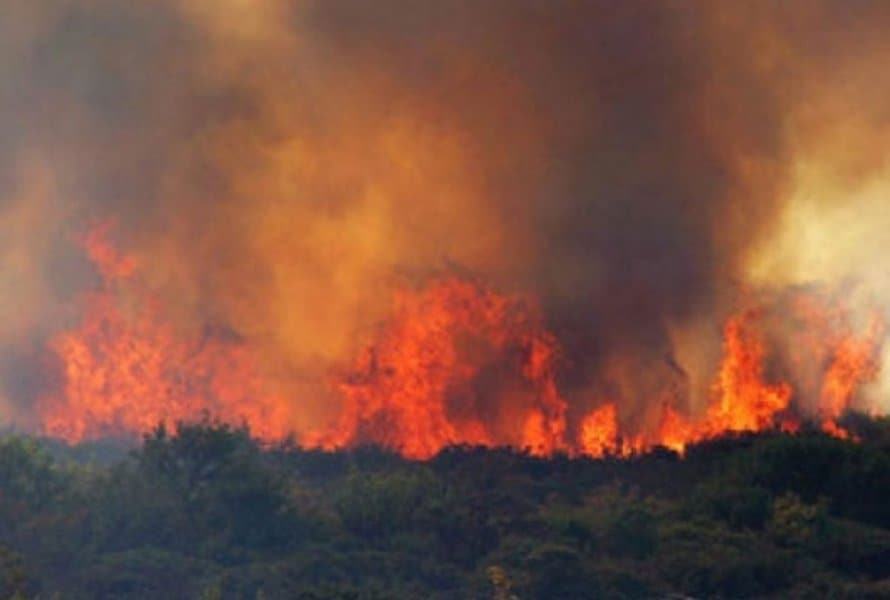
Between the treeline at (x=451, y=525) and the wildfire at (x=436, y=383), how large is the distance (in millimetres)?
4671

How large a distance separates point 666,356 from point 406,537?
20386 millimetres

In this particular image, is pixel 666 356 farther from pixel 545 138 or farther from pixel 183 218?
pixel 183 218

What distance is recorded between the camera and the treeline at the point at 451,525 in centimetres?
5456

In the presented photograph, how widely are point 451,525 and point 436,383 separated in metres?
15.4

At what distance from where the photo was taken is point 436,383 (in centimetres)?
7394

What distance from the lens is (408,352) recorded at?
75062 mm

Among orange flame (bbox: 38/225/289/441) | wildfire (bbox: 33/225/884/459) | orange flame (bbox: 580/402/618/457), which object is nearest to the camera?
orange flame (bbox: 580/402/618/457)

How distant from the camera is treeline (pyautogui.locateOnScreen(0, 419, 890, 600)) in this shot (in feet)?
179

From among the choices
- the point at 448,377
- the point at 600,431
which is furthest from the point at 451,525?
the point at 448,377

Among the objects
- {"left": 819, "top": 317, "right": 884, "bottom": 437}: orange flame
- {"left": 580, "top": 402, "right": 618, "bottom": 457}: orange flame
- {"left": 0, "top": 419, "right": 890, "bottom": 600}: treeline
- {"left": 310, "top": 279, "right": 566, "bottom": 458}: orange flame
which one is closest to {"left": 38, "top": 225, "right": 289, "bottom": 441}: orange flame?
{"left": 310, "top": 279, "right": 566, "bottom": 458}: orange flame

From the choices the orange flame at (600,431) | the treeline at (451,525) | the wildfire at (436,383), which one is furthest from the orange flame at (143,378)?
the orange flame at (600,431)

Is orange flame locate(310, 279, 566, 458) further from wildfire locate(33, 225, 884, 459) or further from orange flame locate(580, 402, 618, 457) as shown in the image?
orange flame locate(580, 402, 618, 457)

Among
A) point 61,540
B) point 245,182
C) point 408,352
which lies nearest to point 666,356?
point 408,352

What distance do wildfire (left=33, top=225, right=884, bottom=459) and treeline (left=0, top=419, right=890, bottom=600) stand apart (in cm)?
467
